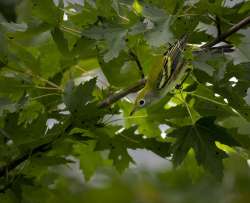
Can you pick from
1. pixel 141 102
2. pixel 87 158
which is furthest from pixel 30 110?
pixel 141 102

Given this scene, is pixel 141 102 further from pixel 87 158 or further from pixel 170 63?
pixel 87 158

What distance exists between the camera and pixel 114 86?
82 cm

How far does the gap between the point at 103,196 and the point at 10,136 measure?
0.39m

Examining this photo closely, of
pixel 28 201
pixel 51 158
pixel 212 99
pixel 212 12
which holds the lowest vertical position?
pixel 28 201

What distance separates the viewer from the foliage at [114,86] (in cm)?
70

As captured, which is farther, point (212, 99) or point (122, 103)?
point (122, 103)

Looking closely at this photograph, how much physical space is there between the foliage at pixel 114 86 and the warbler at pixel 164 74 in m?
0.02

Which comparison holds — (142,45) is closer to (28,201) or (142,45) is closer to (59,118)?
(59,118)

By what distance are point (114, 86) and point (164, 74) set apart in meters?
0.21

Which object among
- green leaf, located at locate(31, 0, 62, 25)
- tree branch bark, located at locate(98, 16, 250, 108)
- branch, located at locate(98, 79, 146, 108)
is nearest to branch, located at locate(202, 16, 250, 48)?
tree branch bark, located at locate(98, 16, 250, 108)

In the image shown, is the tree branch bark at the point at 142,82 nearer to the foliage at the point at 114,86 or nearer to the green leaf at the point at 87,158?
the foliage at the point at 114,86

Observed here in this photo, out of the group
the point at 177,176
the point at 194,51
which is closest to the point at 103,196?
the point at 177,176

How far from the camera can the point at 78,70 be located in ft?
3.16

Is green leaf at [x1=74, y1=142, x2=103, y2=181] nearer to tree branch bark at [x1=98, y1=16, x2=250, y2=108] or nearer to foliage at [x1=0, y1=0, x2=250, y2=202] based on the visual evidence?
foliage at [x1=0, y1=0, x2=250, y2=202]
